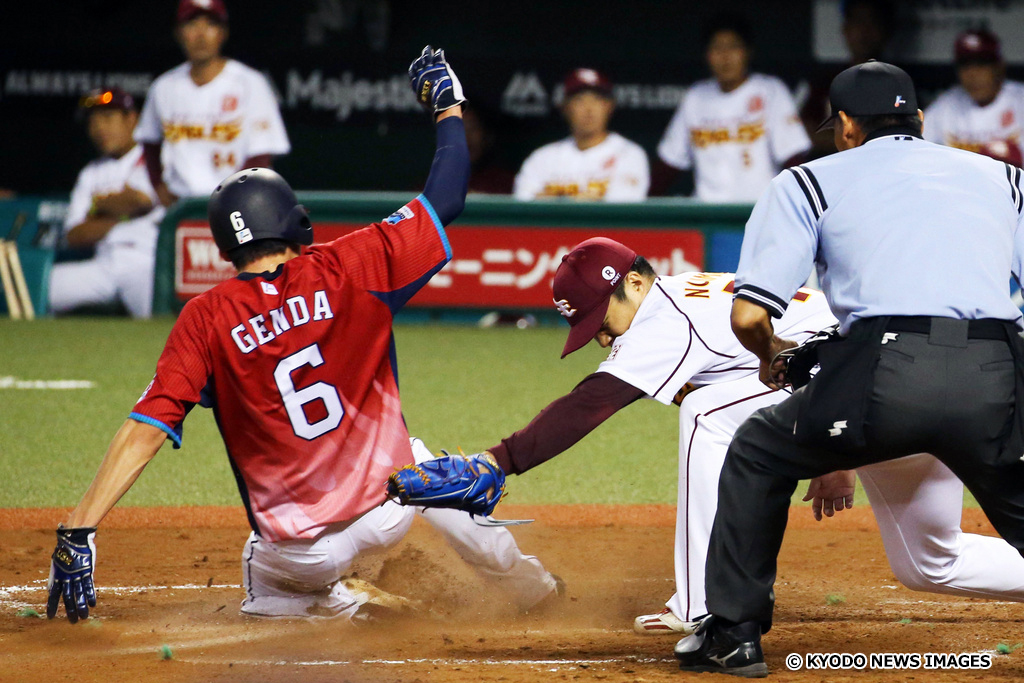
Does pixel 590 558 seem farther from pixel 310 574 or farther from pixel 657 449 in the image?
pixel 657 449

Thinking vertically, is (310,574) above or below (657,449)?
above

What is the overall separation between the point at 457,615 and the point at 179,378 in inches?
44.5

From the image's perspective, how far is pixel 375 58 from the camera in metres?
11.2

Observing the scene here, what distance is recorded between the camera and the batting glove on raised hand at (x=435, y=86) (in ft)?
12.1

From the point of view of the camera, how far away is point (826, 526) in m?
5.09

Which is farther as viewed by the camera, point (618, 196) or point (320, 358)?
point (618, 196)

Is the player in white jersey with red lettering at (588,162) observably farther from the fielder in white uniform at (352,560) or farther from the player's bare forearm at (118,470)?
the player's bare forearm at (118,470)

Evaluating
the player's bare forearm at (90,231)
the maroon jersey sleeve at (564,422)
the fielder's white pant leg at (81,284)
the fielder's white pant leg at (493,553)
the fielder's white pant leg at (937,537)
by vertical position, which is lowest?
the fielder's white pant leg at (81,284)

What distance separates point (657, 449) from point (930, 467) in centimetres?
307

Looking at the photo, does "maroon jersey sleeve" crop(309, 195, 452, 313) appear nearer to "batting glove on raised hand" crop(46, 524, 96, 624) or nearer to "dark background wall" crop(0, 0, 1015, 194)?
"batting glove on raised hand" crop(46, 524, 96, 624)

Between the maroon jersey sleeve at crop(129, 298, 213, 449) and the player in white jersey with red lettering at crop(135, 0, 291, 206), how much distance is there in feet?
20.8

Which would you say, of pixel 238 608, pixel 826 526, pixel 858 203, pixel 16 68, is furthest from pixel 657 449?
pixel 16 68

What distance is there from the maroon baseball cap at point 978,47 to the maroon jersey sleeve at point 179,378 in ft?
25.1

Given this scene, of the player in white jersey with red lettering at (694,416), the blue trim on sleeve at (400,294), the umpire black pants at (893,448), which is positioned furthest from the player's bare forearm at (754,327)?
the blue trim on sleeve at (400,294)
